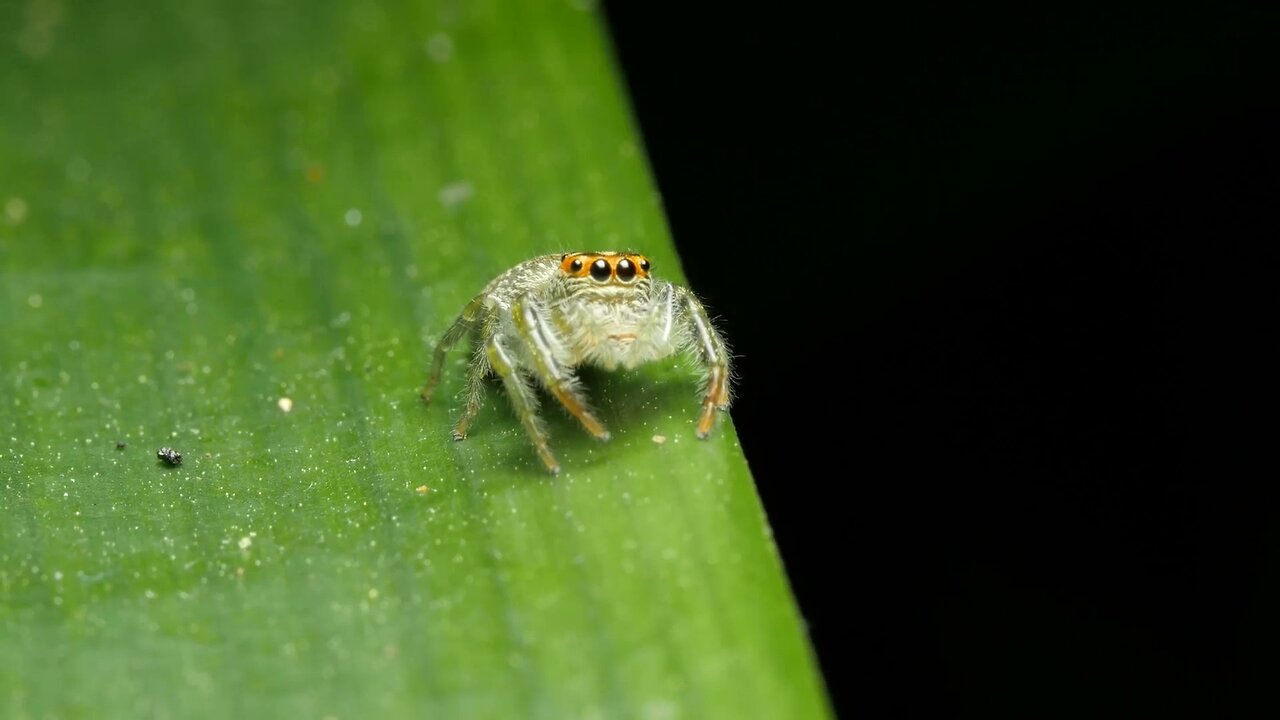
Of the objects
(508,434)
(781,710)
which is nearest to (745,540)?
(781,710)

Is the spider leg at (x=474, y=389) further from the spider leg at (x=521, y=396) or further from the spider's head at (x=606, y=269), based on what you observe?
the spider's head at (x=606, y=269)

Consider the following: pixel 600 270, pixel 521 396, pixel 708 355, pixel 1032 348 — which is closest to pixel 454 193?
pixel 600 270

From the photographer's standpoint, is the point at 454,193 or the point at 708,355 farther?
the point at 454,193

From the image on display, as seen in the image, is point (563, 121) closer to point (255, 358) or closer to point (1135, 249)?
point (255, 358)

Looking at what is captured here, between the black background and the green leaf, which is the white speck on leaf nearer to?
the green leaf

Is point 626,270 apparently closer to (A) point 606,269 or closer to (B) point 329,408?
(A) point 606,269

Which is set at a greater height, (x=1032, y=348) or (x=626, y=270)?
(x=626, y=270)

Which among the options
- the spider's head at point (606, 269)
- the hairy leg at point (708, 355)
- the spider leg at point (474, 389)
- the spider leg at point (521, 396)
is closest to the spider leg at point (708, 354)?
the hairy leg at point (708, 355)
